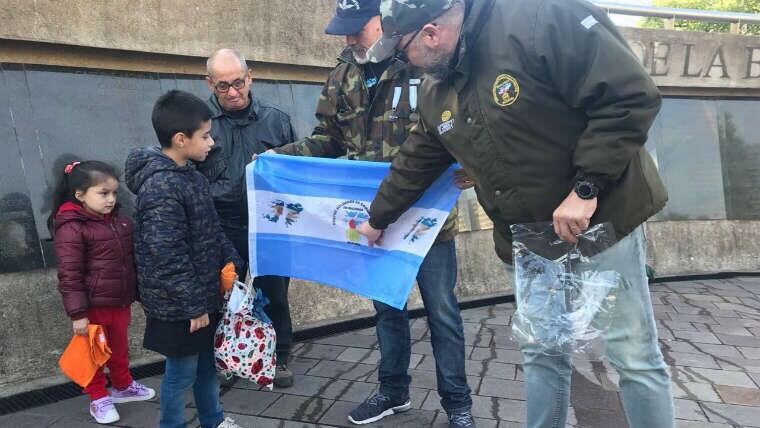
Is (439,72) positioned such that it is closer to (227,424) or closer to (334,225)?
(334,225)

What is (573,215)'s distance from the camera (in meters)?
1.77

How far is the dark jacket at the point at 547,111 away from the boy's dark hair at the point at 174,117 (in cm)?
116

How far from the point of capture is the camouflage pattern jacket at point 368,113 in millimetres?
2676

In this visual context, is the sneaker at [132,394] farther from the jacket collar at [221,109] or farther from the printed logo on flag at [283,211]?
the jacket collar at [221,109]

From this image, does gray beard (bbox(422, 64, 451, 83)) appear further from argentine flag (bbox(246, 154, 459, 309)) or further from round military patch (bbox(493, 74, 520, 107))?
argentine flag (bbox(246, 154, 459, 309))

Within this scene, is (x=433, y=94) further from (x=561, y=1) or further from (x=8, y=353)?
(x=8, y=353)

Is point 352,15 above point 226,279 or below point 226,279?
above

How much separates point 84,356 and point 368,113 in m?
2.04

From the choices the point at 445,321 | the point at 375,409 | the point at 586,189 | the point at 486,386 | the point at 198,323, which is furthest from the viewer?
the point at 486,386

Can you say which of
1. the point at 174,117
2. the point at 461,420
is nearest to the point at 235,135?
the point at 174,117

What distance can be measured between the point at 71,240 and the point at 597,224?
2.60 metres

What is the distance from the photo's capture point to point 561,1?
1.76 meters

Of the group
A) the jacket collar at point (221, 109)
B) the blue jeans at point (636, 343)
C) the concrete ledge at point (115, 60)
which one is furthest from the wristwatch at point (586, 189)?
the concrete ledge at point (115, 60)

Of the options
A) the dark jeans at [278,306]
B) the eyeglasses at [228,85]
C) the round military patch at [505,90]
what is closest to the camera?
the round military patch at [505,90]
